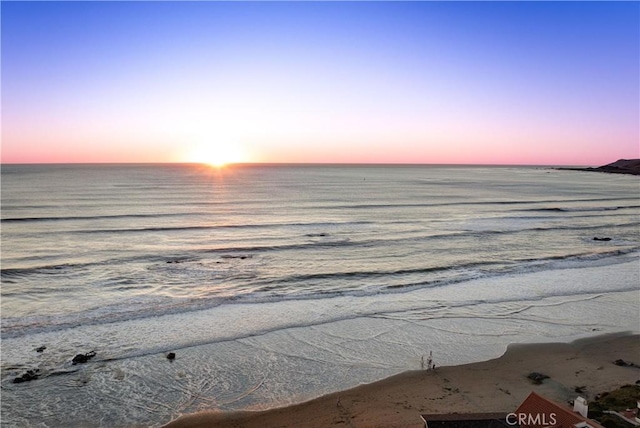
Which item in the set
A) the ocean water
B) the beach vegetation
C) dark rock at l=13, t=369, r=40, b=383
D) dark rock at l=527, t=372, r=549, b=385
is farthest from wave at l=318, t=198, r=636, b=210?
Answer: the beach vegetation

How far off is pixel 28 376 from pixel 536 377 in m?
20.3

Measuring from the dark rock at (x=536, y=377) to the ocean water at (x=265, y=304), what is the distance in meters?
2.24

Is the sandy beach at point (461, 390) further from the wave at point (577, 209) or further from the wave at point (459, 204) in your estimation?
the wave at point (577, 209)

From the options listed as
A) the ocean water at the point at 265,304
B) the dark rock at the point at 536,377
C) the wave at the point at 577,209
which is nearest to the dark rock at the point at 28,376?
the ocean water at the point at 265,304

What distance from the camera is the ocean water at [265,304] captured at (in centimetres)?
1809

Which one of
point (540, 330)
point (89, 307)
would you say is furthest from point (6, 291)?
point (540, 330)

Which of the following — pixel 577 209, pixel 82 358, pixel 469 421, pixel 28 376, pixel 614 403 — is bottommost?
pixel 28 376

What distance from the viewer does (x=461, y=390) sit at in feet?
57.8

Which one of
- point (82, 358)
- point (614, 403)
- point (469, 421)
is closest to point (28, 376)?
point (82, 358)

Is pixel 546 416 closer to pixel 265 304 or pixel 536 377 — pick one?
pixel 536 377

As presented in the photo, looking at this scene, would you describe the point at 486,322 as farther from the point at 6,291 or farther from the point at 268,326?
the point at 6,291

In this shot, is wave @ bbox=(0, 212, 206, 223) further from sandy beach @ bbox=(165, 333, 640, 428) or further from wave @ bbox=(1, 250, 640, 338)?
sandy beach @ bbox=(165, 333, 640, 428)

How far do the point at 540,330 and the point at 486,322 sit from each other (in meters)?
2.62

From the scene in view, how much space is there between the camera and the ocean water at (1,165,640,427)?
18.1m
